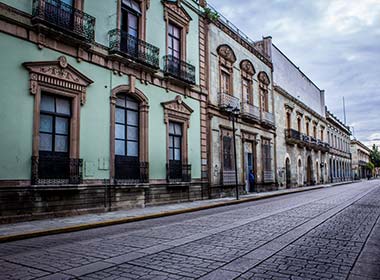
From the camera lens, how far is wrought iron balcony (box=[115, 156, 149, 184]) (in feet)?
40.4

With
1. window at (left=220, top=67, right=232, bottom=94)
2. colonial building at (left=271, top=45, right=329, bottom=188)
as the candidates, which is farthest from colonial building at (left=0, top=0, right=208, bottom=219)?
colonial building at (left=271, top=45, right=329, bottom=188)

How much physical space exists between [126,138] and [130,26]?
4.55m

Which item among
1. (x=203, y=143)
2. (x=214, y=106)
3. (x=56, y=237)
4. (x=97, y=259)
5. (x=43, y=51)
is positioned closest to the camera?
(x=97, y=259)

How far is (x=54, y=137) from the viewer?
10328 millimetres

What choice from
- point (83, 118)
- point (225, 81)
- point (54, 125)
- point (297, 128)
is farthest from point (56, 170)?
point (297, 128)

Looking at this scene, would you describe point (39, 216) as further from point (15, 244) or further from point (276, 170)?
point (276, 170)

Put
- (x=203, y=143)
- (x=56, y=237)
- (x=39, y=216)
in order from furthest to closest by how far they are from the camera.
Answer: (x=203, y=143)
(x=39, y=216)
(x=56, y=237)

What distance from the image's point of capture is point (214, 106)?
18.5 meters

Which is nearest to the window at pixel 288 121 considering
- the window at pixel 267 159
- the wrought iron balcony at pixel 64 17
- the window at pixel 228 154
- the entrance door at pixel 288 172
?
the entrance door at pixel 288 172

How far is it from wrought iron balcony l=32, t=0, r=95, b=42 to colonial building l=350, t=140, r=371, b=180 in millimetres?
65746

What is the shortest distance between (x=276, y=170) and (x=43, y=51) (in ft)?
66.6

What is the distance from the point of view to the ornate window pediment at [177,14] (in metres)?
15.4

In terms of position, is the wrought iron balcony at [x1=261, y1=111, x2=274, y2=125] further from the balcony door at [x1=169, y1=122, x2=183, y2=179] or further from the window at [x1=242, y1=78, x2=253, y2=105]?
the balcony door at [x1=169, y1=122, x2=183, y2=179]

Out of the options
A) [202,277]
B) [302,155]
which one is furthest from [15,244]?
[302,155]
